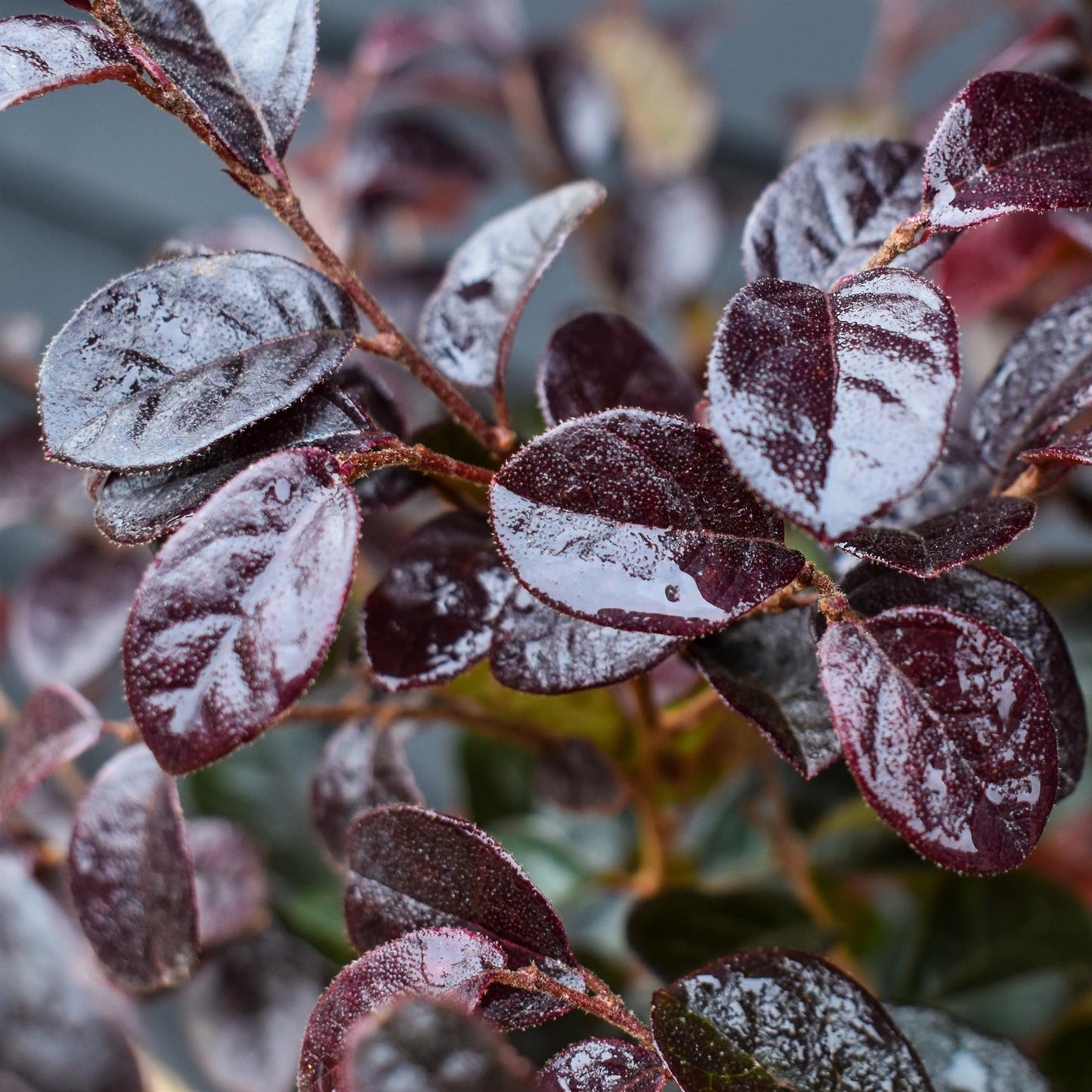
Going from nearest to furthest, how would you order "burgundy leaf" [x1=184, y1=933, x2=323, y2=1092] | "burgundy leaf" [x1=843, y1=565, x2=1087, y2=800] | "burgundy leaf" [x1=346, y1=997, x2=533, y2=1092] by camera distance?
"burgundy leaf" [x1=346, y1=997, x2=533, y2=1092]
"burgundy leaf" [x1=843, y1=565, x2=1087, y2=800]
"burgundy leaf" [x1=184, y1=933, x2=323, y2=1092]

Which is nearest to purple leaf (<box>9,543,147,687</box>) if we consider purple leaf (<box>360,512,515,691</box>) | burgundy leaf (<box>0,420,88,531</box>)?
burgundy leaf (<box>0,420,88,531</box>)

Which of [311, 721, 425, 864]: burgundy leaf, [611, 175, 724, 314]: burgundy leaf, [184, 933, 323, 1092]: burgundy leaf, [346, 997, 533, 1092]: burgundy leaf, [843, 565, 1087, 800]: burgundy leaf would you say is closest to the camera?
[346, 997, 533, 1092]: burgundy leaf

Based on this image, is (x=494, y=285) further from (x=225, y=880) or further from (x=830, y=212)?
(x=225, y=880)

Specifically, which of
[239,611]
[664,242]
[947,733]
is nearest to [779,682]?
[947,733]

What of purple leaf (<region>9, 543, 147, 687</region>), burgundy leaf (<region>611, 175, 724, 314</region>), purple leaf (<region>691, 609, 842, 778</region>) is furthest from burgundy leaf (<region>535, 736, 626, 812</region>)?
burgundy leaf (<region>611, 175, 724, 314</region>)

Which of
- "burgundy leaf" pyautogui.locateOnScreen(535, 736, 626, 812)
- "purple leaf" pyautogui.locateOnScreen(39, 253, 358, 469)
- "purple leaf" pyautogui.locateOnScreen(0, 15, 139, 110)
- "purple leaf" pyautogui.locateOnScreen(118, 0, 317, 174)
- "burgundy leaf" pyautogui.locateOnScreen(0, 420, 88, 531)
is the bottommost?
"burgundy leaf" pyautogui.locateOnScreen(535, 736, 626, 812)

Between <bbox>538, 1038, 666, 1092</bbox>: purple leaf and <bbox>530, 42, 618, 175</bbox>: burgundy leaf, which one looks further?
<bbox>530, 42, 618, 175</bbox>: burgundy leaf

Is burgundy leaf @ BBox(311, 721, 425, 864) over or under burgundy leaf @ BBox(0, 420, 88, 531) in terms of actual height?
under

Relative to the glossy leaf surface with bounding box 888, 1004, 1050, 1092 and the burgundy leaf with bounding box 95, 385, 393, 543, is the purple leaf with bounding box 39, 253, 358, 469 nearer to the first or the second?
the burgundy leaf with bounding box 95, 385, 393, 543
